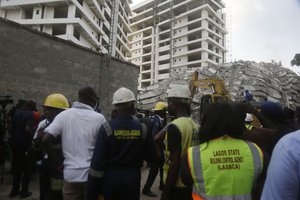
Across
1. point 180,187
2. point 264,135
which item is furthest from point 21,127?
point 264,135

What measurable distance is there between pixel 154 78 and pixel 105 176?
62.9 metres

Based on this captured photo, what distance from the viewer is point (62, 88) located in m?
9.76

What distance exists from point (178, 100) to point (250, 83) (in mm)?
18858

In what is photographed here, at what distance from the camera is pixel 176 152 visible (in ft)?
8.38

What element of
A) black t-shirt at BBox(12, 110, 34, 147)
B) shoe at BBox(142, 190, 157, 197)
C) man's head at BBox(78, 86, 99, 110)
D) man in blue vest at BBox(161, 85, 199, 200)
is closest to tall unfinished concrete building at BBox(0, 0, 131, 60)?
black t-shirt at BBox(12, 110, 34, 147)

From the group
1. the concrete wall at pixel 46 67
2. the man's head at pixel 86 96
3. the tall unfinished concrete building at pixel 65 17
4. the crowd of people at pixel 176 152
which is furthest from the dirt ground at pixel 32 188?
the tall unfinished concrete building at pixel 65 17

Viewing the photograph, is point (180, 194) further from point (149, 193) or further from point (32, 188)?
point (32, 188)

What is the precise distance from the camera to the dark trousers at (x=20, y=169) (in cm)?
544

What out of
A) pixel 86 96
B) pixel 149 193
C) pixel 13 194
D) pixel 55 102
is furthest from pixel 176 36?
pixel 86 96

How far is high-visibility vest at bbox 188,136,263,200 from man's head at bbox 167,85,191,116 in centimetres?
95

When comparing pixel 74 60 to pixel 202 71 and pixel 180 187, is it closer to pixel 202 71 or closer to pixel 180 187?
pixel 180 187

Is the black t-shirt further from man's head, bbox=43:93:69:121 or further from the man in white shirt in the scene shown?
the man in white shirt

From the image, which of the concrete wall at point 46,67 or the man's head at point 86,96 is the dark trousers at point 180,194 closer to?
the man's head at point 86,96

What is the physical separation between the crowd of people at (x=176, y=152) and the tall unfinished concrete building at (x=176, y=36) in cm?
5664
